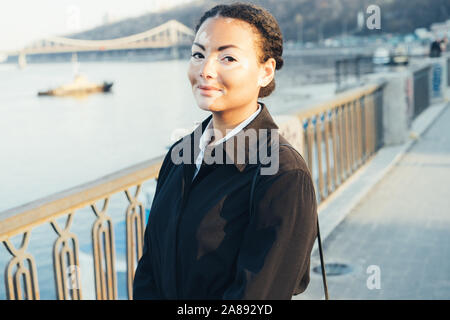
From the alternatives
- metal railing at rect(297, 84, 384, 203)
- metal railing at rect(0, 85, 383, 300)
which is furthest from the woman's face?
metal railing at rect(297, 84, 384, 203)

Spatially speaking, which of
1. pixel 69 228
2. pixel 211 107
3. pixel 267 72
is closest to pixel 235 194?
pixel 211 107

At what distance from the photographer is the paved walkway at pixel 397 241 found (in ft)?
13.6

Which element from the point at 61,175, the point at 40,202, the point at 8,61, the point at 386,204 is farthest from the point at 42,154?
the point at 8,61

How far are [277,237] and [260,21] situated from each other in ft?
1.64

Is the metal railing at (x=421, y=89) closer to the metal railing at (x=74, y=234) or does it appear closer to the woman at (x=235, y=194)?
the metal railing at (x=74, y=234)

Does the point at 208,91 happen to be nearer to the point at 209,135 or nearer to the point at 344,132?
the point at 209,135

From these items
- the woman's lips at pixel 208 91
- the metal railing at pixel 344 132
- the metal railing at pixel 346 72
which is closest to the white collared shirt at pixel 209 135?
the woman's lips at pixel 208 91

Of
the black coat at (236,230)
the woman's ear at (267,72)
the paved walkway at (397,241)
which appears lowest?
the paved walkway at (397,241)

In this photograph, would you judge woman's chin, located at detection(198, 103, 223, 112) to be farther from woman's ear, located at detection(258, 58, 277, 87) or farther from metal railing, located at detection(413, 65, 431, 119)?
metal railing, located at detection(413, 65, 431, 119)

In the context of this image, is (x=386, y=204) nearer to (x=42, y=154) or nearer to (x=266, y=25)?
(x=266, y=25)

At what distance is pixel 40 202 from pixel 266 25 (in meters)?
1.37

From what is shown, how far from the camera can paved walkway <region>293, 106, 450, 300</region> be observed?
414 centimetres

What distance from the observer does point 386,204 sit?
20.6 feet

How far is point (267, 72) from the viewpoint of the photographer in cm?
158
